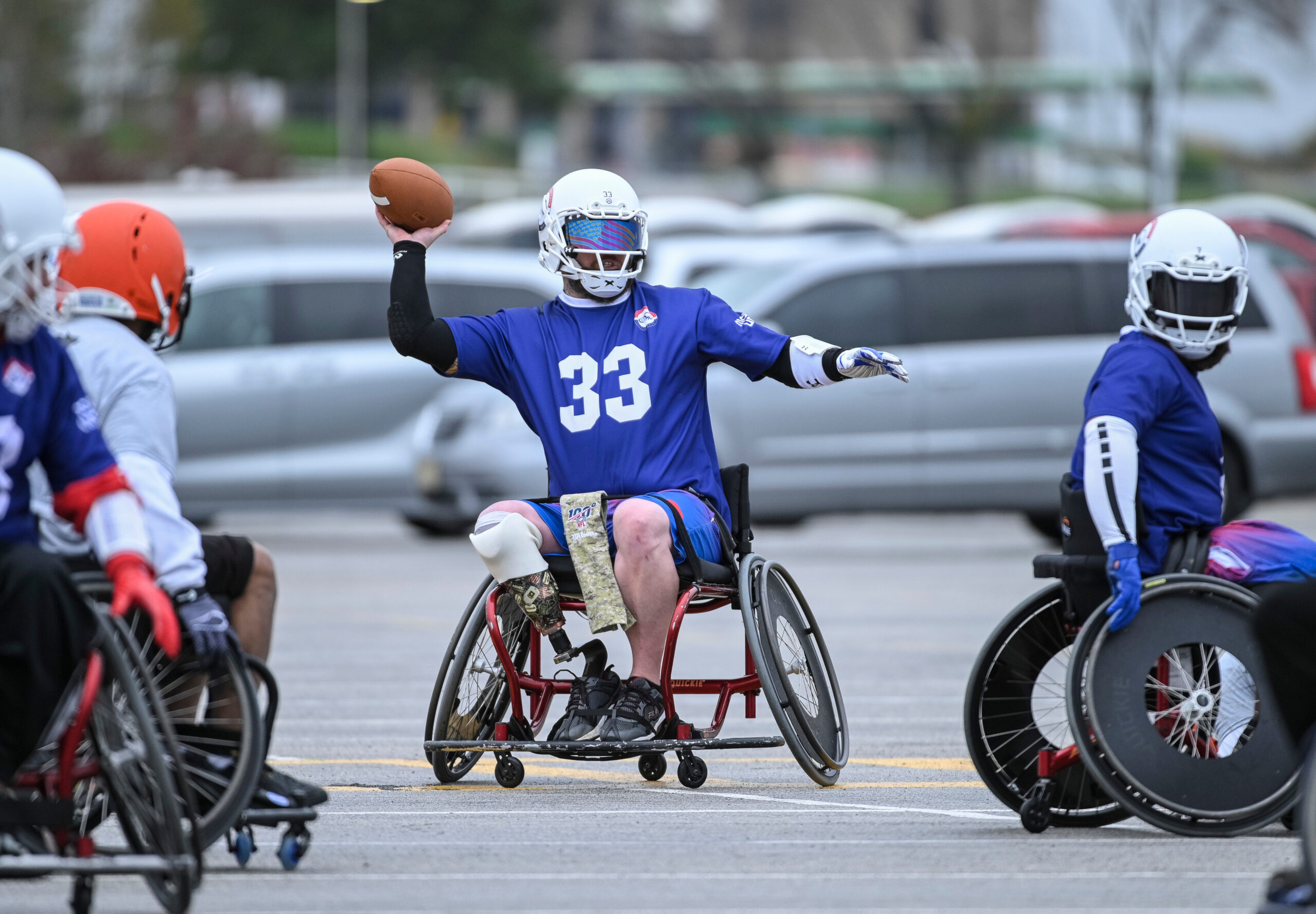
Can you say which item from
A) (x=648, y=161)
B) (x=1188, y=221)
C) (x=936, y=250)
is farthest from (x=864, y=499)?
(x=648, y=161)

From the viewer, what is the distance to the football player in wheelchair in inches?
225

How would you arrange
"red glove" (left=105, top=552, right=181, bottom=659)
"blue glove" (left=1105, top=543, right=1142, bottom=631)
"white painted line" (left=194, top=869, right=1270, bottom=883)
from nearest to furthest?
"red glove" (left=105, top=552, right=181, bottom=659) < "white painted line" (left=194, top=869, right=1270, bottom=883) < "blue glove" (left=1105, top=543, right=1142, bottom=631)

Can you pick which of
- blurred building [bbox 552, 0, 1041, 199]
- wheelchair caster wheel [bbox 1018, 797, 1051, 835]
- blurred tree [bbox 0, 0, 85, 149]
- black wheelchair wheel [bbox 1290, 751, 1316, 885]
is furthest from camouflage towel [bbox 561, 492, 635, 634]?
blurred building [bbox 552, 0, 1041, 199]

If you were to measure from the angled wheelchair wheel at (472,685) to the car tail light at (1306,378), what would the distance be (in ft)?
31.3

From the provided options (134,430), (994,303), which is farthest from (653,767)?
(994,303)

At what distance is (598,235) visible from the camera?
719 centimetres

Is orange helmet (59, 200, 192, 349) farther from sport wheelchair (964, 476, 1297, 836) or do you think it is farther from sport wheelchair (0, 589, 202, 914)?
sport wheelchair (964, 476, 1297, 836)

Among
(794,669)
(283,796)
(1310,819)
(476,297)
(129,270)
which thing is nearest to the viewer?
(1310,819)

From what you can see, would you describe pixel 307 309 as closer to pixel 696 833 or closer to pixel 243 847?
pixel 696 833

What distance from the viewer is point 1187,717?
5801mm

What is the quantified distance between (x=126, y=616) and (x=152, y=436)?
18.7 inches

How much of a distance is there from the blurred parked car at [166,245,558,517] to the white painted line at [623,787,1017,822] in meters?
9.81

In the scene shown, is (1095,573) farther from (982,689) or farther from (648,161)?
(648,161)

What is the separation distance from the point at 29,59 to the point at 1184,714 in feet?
137
